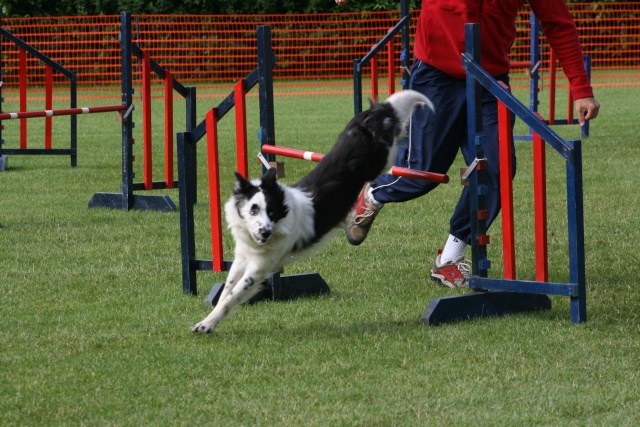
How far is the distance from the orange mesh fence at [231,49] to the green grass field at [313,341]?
1914 cm

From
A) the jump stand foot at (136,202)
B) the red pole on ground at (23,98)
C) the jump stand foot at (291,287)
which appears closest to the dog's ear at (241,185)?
the jump stand foot at (291,287)

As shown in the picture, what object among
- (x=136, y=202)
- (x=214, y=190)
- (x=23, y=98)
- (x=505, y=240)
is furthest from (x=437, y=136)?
(x=23, y=98)

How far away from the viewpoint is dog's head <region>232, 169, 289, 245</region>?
4.63 metres

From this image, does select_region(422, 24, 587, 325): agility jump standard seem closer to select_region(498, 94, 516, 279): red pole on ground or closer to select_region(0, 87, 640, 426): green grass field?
select_region(498, 94, 516, 279): red pole on ground

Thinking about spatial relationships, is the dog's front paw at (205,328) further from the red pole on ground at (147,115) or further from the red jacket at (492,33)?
the red pole on ground at (147,115)

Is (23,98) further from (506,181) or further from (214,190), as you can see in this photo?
(506,181)

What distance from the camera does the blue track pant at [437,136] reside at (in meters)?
5.67

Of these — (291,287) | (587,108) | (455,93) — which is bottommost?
(291,287)

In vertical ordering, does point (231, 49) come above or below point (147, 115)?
above

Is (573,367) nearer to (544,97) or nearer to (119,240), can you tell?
(119,240)

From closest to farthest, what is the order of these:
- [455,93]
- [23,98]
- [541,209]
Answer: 1. [541,209]
2. [455,93]
3. [23,98]

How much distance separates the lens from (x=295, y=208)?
15.8 ft

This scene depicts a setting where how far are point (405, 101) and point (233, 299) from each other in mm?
1524

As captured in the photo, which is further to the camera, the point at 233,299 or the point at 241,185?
the point at 233,299
